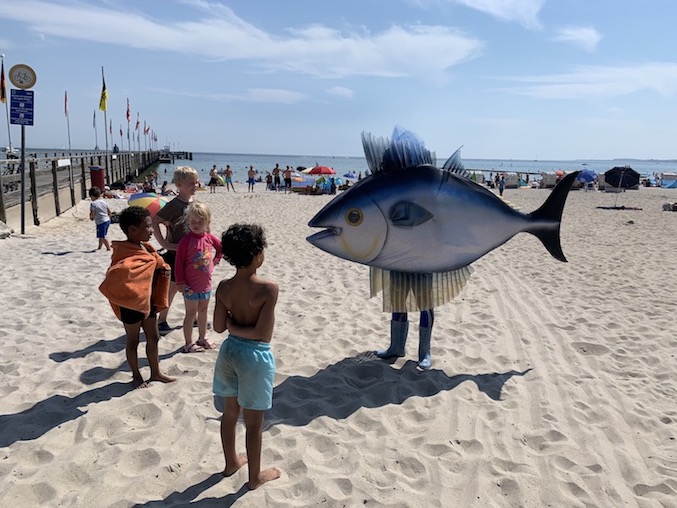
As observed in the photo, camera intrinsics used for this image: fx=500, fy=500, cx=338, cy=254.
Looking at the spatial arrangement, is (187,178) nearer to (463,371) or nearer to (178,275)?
(178,275)

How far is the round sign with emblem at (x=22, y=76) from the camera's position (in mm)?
9586

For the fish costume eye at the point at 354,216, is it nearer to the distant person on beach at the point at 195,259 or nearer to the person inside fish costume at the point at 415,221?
the person inside fish costume at the point at 415,221

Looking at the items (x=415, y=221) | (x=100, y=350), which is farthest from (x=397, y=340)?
(x=100, y=350)

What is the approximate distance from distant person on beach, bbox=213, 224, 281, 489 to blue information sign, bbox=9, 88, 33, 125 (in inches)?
382

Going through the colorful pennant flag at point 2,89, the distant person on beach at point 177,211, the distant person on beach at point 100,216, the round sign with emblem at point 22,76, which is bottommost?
the distant person on beach at point 100,216

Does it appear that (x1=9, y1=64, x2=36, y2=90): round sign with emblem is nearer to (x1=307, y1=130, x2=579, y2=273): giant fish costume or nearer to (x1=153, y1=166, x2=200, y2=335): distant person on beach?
(x1=153, y1=166, x2=200, y2=335): distant person on beach

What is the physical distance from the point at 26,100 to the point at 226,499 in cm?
1025

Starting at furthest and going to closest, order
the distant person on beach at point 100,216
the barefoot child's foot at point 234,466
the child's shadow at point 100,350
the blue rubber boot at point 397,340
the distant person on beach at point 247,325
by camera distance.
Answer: the distant person on beach at point 100,216 → the blue rubber boot at point 397,340 → the child's shadow at point 100,350 → the barefoot child's foot at point 234,466 → the distant person on beach at point 247,325

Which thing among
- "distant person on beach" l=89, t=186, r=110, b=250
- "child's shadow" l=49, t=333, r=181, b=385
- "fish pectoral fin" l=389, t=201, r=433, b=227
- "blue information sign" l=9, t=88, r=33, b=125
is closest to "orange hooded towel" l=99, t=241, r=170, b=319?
"child's shadow" l=49, t=333, r=181, b=385

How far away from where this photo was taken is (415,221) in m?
3.72

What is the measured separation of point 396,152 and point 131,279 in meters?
2.15

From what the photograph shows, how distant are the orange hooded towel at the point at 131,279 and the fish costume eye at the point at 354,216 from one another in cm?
147

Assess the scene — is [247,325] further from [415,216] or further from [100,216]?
[100,216]

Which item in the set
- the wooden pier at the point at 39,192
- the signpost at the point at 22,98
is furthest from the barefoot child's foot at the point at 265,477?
the wooden pier at the point at 39,192
